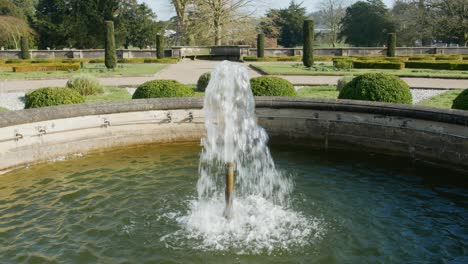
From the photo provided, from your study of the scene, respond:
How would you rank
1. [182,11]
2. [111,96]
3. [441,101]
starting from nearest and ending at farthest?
[441,101], [111,96], [182,11]

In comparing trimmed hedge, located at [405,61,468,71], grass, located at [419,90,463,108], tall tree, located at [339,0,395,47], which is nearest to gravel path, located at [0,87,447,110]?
grass, located at [419,90,463,108]

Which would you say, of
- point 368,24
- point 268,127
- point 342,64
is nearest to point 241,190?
point 268,127

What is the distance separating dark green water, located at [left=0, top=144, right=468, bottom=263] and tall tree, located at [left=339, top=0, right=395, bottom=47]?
54929 millimetres

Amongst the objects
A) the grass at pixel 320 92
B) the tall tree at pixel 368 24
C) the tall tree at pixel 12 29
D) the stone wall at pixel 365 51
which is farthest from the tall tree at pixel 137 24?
the grass at pixel 320 92

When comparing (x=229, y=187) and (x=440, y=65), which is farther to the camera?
(x=440, y=65)

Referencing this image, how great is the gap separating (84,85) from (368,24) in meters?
51.2

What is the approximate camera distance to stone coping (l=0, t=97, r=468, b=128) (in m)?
9.08

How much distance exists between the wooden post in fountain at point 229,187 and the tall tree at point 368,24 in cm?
5880

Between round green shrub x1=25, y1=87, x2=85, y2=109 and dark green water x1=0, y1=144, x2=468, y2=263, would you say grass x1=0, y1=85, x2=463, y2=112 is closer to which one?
round green shrub x1=25, y1=87, x2=85, y2=109

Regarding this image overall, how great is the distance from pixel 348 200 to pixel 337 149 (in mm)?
3076

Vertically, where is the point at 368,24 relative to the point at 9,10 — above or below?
below

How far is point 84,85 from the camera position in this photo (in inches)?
712

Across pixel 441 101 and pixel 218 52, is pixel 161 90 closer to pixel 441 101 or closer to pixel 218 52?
pixel 441 101

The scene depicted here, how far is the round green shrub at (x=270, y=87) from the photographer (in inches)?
504
